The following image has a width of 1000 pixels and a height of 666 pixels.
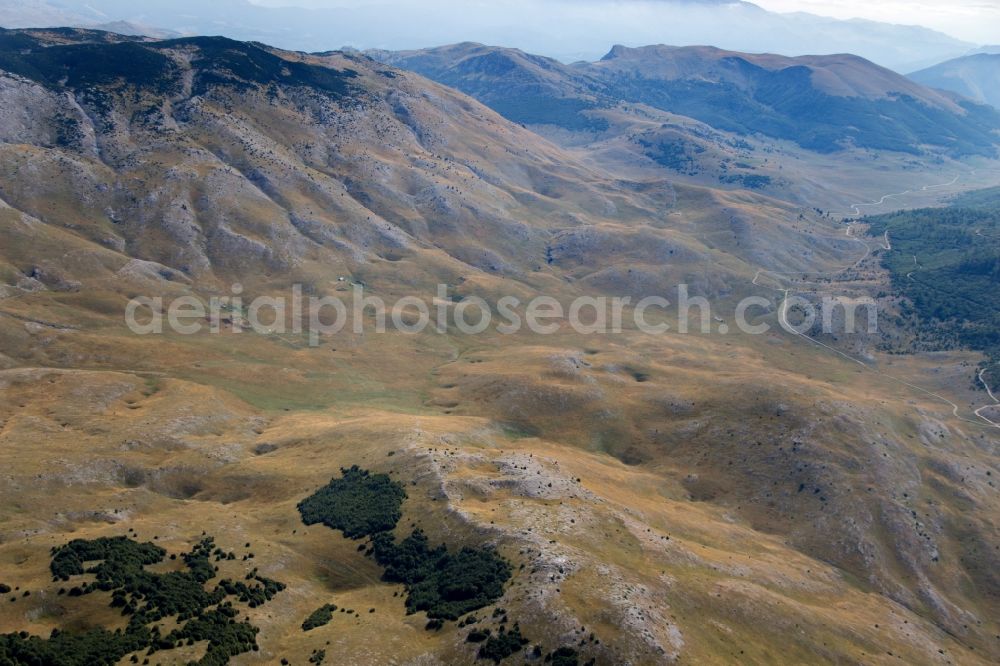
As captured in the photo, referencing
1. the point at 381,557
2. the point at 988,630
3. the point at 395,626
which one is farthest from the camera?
the point at 988,630

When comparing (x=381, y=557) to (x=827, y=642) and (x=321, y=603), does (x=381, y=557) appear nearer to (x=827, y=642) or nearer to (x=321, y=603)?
(x=321, y=603)

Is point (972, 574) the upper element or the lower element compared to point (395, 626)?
lower

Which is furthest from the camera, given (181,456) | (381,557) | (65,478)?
(181,456)

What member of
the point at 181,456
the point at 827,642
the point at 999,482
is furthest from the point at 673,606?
the point at 999,482

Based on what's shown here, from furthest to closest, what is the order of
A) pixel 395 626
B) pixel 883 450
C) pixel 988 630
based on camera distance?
pixel 883 450
pixel 988 630
pixel 395 626

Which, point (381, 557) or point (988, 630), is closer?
point (381, 557)

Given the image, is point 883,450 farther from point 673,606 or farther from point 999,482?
point 673,606

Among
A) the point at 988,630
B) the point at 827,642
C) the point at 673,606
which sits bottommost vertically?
the point at 988,630

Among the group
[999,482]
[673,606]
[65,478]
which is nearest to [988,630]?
[999,482]

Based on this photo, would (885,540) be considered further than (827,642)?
Yes
